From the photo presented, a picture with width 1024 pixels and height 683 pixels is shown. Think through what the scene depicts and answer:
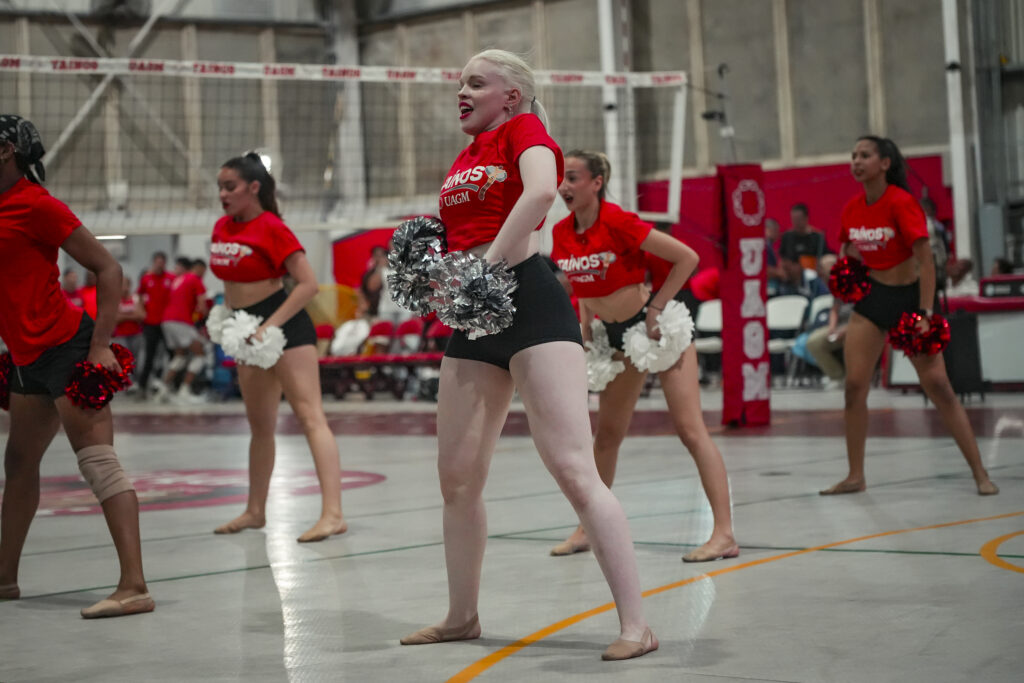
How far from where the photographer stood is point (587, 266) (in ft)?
17.5

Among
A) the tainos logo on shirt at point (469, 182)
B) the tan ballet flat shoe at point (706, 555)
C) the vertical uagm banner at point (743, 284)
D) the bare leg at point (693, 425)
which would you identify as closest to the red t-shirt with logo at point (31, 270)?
the tainos logo on shirt at point (469, 182)

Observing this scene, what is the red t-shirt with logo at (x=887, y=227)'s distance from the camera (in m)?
6.68

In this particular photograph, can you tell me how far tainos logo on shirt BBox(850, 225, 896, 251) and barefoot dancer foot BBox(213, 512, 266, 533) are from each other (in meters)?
3.47

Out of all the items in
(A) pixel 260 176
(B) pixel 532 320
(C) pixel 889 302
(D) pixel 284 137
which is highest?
(D) pixel 284 137

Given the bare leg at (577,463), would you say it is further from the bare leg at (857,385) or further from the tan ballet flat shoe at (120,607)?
the bare leg at (857,385)

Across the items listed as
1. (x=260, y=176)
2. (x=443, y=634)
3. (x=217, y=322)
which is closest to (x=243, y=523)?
(x=217, y=322)

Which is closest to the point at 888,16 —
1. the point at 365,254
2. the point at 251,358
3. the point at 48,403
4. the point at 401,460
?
the point at 365,254

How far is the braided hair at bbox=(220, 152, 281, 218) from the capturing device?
6.34 m

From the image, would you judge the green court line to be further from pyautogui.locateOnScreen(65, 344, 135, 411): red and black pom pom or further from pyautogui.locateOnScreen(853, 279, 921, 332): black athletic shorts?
pyautogui.locateOnScreen(65, 344, 135, 411): red and black pom pom

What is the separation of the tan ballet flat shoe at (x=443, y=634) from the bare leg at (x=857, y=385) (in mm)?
3355

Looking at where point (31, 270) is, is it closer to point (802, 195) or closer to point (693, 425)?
point (693, 425)

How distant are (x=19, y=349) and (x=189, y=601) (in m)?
1.10

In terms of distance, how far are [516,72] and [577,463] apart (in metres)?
1.19

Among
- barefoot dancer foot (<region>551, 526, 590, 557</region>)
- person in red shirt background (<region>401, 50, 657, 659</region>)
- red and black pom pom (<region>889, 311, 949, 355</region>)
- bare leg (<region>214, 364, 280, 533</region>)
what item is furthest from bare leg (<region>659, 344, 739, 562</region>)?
bare leg (<region>214, 364, 280, 533</region>)
